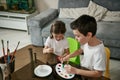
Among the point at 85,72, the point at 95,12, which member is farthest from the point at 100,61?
the point at 95,12

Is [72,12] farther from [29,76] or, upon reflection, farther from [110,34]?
[29,76]

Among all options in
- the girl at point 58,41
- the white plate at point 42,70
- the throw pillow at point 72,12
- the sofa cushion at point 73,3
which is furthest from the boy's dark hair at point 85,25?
the sofa cushion at point 73,3

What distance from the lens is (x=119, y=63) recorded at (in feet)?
8.53

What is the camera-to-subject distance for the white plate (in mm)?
1253

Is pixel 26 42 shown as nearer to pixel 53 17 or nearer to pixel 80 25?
pixel 53 17

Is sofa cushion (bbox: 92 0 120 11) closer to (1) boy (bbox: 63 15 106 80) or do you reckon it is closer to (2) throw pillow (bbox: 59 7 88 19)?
(2) throw pillow (bbox: 59 7 88 19)

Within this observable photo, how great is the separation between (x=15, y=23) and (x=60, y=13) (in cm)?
115

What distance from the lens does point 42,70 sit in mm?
1298

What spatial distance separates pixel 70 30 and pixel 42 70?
158 centimetres

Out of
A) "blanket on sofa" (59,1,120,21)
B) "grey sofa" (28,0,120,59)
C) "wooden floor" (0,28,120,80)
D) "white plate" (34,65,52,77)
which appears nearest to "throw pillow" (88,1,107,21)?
"blanket on sofa" (59,1,120,21)

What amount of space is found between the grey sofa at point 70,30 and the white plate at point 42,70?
149 cm

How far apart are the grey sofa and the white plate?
1488 mm

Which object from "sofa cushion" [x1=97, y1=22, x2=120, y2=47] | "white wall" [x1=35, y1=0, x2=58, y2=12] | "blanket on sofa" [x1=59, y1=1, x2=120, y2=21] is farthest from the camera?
"white wall" [x1=35, y1=0, x2=58, y2=12]

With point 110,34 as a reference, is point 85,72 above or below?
above
